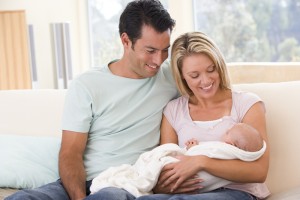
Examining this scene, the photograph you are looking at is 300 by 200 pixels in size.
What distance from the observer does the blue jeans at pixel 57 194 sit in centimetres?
165

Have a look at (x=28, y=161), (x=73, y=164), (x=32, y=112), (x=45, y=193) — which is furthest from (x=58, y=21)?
(x=45, y=193)

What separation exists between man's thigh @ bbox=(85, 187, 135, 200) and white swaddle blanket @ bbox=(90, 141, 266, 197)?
0.04m

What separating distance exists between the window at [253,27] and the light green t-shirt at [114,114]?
98.3 inches

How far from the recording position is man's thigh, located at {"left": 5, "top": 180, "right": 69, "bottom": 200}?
5.80ft

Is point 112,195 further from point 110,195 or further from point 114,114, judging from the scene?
point 114,114

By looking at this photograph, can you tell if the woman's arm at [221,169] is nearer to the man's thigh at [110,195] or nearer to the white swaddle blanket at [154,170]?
the white swaddle blanket at [154,170]

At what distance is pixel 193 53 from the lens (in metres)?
1.96

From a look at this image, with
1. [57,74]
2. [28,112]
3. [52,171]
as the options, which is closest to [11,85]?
[57,74]

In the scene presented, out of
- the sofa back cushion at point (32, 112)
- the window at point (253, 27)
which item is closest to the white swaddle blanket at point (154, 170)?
the sofa back cushion at point (32, 112)

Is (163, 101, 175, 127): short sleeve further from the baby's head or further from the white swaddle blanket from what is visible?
the baby's head

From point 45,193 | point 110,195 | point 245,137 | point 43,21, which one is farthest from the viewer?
point 43,21

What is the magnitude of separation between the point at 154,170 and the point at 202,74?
1.35 ft

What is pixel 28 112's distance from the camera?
246 centimetres

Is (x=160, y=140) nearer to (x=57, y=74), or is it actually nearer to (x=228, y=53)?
(x=228, y=53)
